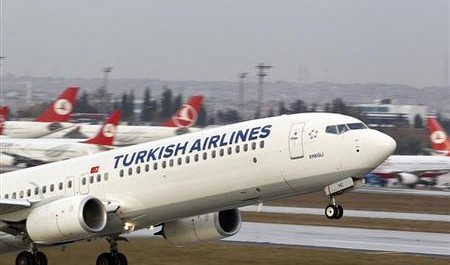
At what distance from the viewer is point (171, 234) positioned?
31812 mm

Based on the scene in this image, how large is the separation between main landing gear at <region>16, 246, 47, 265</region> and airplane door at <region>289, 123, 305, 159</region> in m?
9.65

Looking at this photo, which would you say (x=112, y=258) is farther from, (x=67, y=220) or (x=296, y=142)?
(x=296, y=142)

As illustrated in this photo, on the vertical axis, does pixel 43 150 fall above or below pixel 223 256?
above

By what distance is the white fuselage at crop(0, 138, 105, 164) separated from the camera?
8656 cm

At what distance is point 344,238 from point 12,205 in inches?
714

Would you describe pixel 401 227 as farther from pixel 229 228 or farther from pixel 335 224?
pixel 229 228

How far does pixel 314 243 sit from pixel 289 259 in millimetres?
5391

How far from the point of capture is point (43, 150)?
87.8 m

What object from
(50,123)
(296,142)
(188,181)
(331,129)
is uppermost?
(331,129)

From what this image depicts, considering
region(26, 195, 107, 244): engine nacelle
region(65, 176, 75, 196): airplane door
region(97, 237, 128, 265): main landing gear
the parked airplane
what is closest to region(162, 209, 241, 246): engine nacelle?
region(97, 237, 128, 265): main landing gear

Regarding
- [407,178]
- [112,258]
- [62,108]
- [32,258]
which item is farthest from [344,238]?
[62,108]

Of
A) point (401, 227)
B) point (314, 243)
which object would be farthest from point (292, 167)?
point (401, 227)

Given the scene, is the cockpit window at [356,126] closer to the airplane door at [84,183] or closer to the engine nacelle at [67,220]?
the engine nacelle at [67,220]

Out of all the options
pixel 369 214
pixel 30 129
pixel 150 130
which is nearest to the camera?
pixel 369 214
